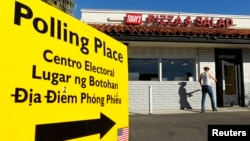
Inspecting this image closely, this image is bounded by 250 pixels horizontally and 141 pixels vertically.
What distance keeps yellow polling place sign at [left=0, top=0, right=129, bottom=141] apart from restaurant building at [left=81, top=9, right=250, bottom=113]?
9375 millimetres

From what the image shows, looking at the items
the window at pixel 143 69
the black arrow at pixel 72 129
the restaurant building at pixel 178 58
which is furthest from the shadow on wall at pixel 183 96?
the black arrow at pixel 72 129

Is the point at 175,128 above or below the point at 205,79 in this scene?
below

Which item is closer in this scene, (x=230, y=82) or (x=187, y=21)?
(x=230, y=82)

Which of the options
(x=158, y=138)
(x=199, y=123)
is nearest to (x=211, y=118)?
(x=199, y=123)

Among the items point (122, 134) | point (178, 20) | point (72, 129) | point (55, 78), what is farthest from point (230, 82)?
point (55, 78)

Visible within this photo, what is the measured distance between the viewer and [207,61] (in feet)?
44.4

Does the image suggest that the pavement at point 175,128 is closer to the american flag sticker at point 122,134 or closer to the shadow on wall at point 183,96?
the shadow on wall at point 183,96

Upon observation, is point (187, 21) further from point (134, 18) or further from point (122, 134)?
point (122, 134)

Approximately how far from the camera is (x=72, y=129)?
6.92 ft

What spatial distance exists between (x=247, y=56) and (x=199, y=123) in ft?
21.4

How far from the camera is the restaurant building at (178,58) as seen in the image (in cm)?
1248

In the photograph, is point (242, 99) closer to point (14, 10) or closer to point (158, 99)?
point (158, 99)

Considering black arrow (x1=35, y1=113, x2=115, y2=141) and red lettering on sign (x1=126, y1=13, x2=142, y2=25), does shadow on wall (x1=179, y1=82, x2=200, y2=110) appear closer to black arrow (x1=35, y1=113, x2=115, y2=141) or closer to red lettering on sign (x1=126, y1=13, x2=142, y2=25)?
red lettering on sign (x1=126, y1=13, x2=142, y2=25)

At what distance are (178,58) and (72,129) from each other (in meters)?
11.7
